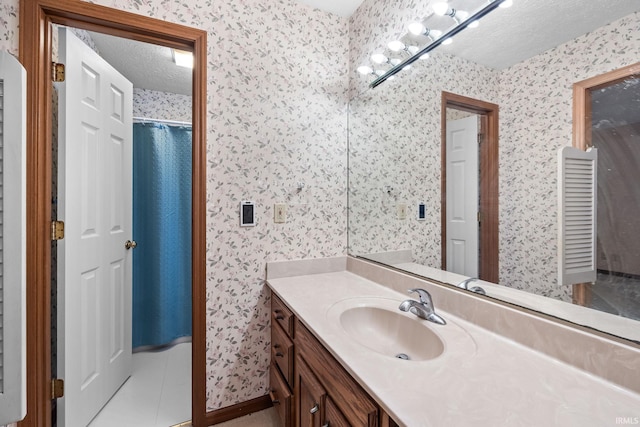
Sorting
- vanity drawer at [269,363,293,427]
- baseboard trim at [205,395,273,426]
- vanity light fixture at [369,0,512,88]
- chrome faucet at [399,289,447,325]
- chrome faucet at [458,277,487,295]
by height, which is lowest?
→ baseboard trim at [205,395,273,426]

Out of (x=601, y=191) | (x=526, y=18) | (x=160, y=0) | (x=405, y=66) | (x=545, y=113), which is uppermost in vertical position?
(x=160, y=0)

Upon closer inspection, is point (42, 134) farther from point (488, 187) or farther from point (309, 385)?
point (488, 187)

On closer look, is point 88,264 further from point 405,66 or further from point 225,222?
point 405,66

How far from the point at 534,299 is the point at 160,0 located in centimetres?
201

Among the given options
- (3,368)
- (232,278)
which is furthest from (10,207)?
(232,278)

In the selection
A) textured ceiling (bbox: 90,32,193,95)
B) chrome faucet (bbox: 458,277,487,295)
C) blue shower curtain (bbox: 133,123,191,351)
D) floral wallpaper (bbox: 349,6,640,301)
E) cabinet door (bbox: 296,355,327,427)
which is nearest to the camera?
floral wallpaper (bbox: 349,6,640,301)

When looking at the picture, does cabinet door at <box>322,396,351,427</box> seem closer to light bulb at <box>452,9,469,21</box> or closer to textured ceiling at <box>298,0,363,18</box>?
light bulb at <box>452,9,469,21</box>

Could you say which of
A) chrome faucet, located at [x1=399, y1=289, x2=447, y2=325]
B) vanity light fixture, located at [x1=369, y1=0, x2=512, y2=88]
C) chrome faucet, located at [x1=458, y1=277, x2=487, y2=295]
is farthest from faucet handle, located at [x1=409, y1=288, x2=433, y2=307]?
vanity light fixture, located at [x1=369, y1=0, x2=512, y2=88]

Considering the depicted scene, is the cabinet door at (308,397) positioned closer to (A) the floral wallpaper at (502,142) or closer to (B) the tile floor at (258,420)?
(B) the tile floor at (258,420)

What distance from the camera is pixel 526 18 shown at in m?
0.87

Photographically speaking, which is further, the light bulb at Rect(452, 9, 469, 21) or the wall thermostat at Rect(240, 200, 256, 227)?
the wall thermostat at Rect(240, 200, 256, 227)

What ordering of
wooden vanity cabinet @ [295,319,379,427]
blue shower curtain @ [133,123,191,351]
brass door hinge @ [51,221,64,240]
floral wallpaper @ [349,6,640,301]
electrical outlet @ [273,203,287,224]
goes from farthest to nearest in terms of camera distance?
blue shower curtain @ [133,123,191,351] < electrical outlet @ [273,203,287,224] < brass door hinge @ [51,221,64,240] < floral wallpaper @ [349,6,640,301] < wooden vanity cabinet @ [295,319,379,427]

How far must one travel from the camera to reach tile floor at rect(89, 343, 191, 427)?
152 centimetres

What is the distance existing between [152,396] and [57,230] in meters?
1.16
